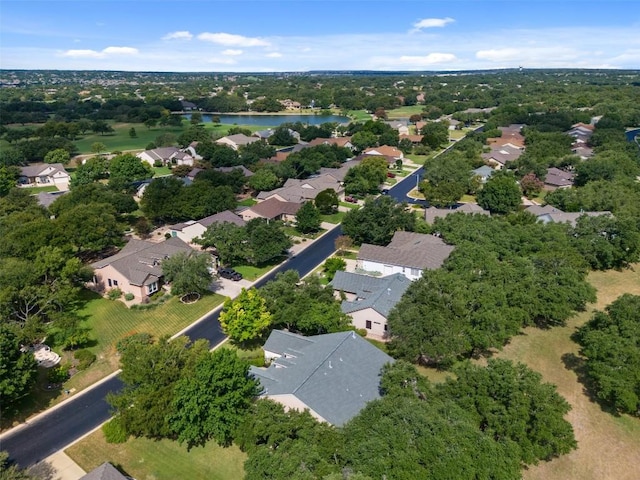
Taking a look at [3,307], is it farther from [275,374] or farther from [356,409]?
[356,409]

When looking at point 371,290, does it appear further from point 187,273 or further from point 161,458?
point 161,458

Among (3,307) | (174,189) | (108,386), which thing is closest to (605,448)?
(108,386)

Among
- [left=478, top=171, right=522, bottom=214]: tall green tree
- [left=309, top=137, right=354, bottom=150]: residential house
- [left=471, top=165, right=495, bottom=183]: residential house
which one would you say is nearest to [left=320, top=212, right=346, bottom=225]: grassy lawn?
[left=478, top=171, right=522, bottom=214]: tall green tree

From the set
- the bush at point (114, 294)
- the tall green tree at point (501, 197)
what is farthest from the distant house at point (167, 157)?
the tall green tree at point (501, 197)

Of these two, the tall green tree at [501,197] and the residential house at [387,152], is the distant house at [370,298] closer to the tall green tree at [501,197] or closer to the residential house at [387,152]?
the tall green tree at [501,197]

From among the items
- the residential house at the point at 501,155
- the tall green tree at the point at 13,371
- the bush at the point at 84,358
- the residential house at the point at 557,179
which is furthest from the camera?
the residential house at the point at 501,155

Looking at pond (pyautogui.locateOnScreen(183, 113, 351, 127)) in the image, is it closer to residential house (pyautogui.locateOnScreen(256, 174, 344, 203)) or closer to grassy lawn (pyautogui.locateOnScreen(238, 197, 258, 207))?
residential house (pyautogui.locateOnScreen(256, 174, 344, 203))
